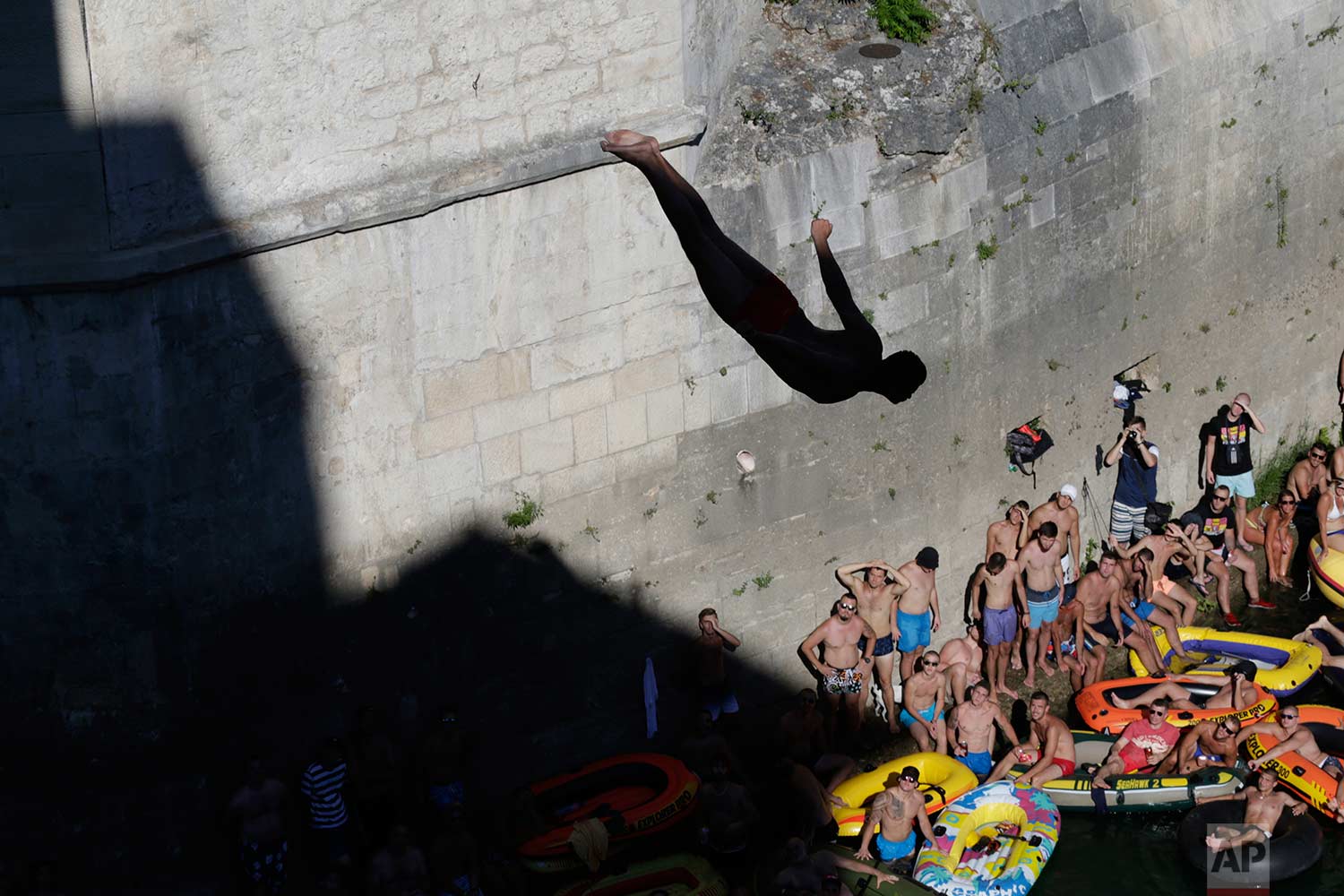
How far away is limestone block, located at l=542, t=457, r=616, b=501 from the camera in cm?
1208

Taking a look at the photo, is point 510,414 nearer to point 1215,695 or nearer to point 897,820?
point 897,820

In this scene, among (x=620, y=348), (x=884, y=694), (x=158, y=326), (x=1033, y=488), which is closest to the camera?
(x=158, y=326)

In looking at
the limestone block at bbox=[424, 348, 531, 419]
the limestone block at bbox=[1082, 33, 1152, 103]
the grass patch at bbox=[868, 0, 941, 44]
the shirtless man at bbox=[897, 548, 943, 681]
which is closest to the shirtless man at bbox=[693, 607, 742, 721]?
the shirtless man at bbox=[897, 548, 943, 681]

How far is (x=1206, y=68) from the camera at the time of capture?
1506cm

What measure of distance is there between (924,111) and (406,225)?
4.11 metres

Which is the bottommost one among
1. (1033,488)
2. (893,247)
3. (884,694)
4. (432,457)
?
(884,694)

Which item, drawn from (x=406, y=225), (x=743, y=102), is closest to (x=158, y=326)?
(x=406, y=225)

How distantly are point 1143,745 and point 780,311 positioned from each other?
5.68 m

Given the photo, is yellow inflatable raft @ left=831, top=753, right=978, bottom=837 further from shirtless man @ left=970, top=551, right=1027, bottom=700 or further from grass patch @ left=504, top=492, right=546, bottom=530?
grass patch @ left=504, top=492, right=546, bottom=530

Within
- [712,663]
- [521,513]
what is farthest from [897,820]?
[521,513]

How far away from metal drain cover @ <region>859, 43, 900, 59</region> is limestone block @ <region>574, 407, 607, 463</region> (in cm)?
349

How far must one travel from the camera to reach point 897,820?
1245 centimetres

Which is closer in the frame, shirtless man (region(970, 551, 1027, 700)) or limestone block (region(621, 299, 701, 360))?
limestone block (region(621, 299, 701, 360))

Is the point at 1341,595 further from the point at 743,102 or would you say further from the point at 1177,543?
the point at 743,102
